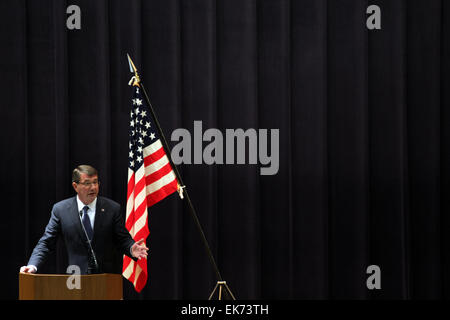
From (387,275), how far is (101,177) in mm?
3238

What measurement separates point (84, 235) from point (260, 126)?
2345 mm

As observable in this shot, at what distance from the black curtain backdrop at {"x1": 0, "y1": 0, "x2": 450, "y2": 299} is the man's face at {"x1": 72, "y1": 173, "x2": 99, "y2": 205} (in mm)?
1395

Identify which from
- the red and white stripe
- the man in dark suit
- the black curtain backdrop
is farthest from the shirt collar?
the black curtain backdrop

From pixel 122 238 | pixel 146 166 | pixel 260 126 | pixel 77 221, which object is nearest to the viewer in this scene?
pixel 77 221

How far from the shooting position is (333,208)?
19.3 ft

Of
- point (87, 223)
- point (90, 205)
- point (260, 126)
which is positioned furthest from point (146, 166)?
point (260, 126)

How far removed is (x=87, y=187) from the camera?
14.0 feet

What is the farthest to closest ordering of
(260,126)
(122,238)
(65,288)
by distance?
(260,126)
(122,238)
(65,288)

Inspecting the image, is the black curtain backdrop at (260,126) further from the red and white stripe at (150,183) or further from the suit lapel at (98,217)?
the suit lapel at (98,217)

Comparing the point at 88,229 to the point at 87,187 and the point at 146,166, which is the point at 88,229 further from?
the point at 146,166

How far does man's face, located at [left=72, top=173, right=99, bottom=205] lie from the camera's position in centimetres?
424

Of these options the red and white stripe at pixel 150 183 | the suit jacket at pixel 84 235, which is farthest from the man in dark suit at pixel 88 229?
the red and white stripe at pixel 150 183
